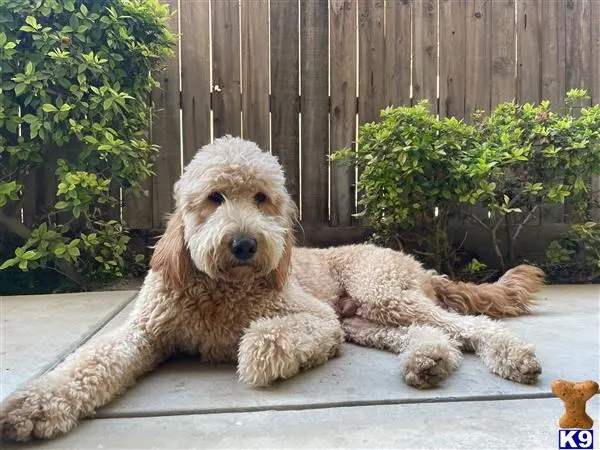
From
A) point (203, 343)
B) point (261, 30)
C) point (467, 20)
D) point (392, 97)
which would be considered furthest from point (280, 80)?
point (203, 343)

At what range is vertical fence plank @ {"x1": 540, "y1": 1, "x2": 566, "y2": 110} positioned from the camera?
17.8 feet

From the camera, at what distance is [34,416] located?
1.90 m

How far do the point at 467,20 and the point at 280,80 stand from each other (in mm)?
2059

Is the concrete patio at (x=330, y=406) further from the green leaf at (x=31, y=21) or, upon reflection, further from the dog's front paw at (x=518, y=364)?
the green leaf at (x=31, y=21)

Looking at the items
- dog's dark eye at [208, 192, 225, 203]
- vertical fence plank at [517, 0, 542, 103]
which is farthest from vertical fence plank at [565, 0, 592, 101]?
dog's dark eye at [208, 192, 225, 203]

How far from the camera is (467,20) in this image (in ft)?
17.6

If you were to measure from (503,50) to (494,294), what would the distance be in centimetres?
302

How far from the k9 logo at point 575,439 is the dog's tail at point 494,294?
63.4 inches

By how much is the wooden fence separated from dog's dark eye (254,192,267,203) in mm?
2636

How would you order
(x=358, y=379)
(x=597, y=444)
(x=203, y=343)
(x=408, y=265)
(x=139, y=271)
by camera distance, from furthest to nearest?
(x=139, y=271) < (x=408, y=265) < (x=203, y=343) < (x=358, y=379) < (x=597, y=444)

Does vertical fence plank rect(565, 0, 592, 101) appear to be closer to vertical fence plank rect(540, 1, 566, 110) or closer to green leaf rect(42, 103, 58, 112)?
vertical fence plank rect(540, 1, 566, 110)

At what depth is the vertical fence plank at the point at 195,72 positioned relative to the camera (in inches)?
200

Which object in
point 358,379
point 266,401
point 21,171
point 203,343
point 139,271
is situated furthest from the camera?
point 139,271

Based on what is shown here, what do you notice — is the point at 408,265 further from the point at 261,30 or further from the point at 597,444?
the point at 261,30
